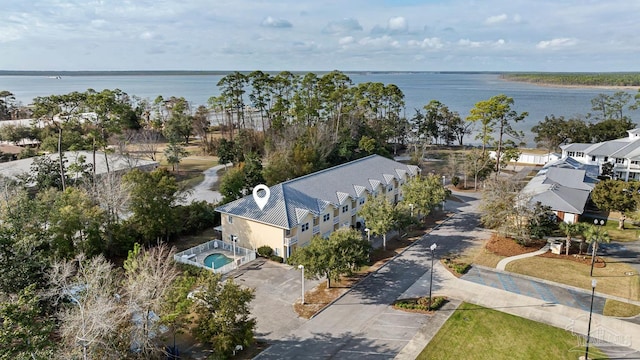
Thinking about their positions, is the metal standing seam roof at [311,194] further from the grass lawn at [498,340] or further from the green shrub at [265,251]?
the grass lawn at [498,340]

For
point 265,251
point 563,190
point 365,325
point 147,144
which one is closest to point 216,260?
point 265,251

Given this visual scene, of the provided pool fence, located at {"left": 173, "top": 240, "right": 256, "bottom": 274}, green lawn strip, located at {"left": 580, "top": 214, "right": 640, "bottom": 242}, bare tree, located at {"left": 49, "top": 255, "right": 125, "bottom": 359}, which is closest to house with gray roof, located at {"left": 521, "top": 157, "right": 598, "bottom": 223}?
green lawn strip, located at {"left": 580, "top": 214, "right": 640, "bottom": 242}

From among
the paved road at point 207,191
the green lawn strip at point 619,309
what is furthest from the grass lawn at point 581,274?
the paved road at point 207,191

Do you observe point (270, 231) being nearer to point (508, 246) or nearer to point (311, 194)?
point (311, 194)

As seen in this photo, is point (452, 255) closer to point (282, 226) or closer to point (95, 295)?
point (282, 226)

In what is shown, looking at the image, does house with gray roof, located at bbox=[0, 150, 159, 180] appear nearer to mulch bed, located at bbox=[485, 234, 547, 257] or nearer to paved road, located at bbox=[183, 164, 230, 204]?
paved road, located at bbox=[183, 164, 230, 204]


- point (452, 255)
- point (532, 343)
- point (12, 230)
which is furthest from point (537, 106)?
point (12, 230)
